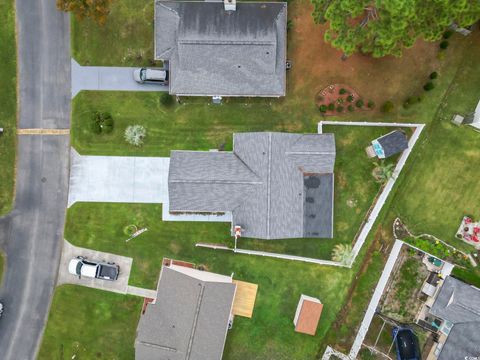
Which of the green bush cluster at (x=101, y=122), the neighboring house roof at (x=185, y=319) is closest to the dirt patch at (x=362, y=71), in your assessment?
the green bush cluster at (x=101, y=122)

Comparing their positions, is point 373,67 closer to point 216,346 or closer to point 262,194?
point 262,194

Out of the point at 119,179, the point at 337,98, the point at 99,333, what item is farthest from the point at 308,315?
the point at 119,179

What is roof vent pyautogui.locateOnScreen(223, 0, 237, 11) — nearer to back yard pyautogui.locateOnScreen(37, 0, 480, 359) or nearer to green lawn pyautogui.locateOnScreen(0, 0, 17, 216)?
back yard pyautogui.locateOnScreen(37, 0, 480, 359)

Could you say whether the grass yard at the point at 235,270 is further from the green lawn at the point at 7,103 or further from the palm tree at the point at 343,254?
the green lawn at the point at 7,103

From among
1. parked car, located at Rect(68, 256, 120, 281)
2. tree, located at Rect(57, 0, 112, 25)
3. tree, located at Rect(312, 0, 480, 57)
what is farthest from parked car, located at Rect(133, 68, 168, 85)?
parked car, located at Rect(68, 256, 120, 281)

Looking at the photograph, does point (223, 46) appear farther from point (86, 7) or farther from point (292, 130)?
point (86, 7)

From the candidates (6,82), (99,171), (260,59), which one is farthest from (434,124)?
(6,82)
